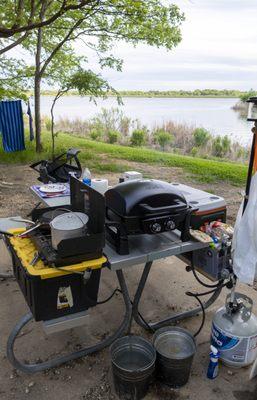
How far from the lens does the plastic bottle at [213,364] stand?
1.80 metres

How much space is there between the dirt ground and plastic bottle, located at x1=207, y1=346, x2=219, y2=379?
0.12 feet

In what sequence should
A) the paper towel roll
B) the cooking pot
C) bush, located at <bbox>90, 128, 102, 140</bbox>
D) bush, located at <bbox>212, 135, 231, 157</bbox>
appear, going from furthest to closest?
bush, located at <bbox>90, 128, 102, 140</bbox> < bush, located at <bbox>212, 135, 231, 157</bbox> < the paper towel roll < the cooking pot

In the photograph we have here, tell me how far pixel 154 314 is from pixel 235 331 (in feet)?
2.23

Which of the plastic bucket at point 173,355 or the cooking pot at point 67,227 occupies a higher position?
the cooking pot at point 67,227

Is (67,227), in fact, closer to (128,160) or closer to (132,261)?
(132,261)

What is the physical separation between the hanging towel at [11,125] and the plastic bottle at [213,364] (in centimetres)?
612

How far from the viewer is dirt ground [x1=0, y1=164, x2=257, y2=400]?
5.83 feet

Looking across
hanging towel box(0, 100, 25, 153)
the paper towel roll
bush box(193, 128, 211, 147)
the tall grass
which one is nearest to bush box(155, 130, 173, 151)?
the tall grass

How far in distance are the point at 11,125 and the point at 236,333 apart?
6149mm

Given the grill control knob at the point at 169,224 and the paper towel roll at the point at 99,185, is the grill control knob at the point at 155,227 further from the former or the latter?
the paper towel roll at the point at 99,185

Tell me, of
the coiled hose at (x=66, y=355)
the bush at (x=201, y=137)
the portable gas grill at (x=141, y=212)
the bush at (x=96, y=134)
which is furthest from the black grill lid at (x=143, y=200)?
the bush at (x=96, y=134)

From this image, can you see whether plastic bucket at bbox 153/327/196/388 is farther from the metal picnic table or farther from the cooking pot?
the cooking pot

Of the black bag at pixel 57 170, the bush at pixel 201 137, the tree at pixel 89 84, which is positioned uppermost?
the tree at pixel 89 84

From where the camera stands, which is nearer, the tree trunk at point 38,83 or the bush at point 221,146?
the tree trunk at point 38,83
